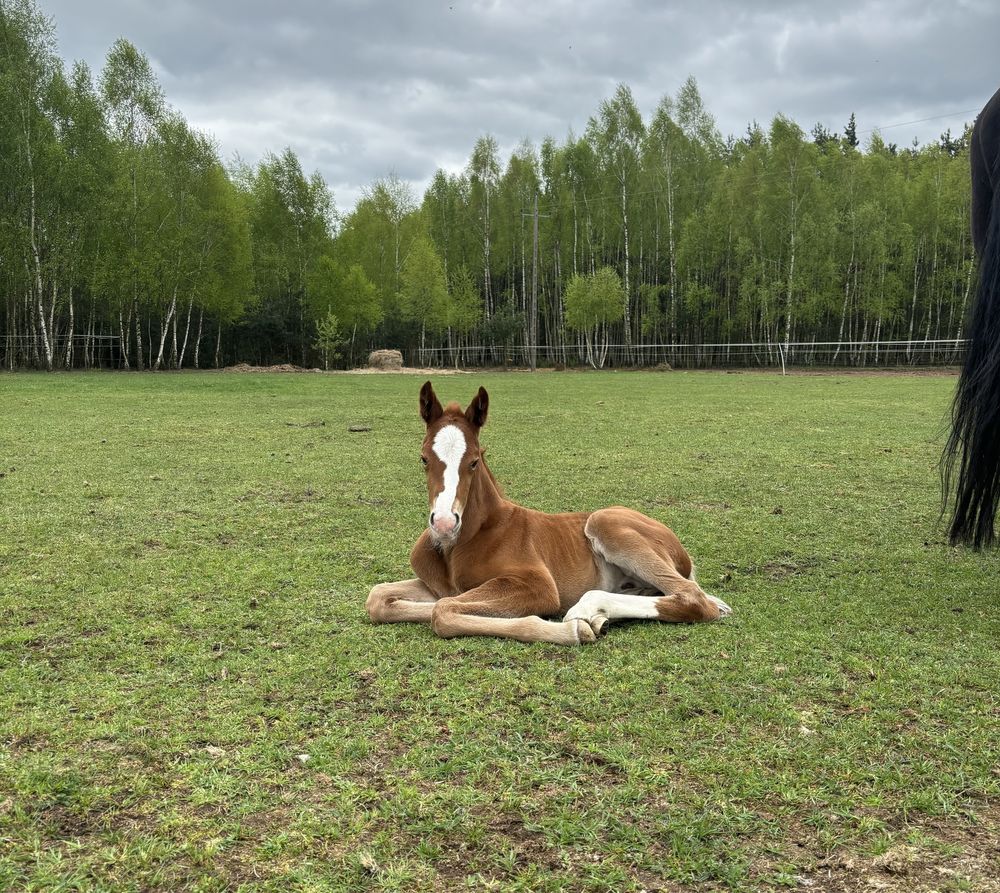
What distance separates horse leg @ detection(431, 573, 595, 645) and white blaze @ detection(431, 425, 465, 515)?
587 millimetres

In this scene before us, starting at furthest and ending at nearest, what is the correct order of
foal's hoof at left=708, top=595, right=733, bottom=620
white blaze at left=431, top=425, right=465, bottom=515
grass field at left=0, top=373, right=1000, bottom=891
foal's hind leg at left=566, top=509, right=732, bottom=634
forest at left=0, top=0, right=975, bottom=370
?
1. forest at left=0, top=0, right=975, bottom=370
2. foal's hoof at left=708, top=595, right=733, bottom=620
3. foal's hind leg at left=566, top=509, right=732, bottom=634
4. white blaze at left=431, top=425, right=465, bottom=515
5. grass field at left=0, top=373, right=1000, bottom=891

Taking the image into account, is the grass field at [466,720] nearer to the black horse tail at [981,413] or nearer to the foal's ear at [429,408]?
the black horse tail at [981,413]

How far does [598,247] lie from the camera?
55594 millimetres

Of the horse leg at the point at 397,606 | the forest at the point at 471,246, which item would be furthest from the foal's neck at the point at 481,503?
the forest at the point at 471,246

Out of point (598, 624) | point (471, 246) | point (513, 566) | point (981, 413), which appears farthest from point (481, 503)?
point (471, 246)

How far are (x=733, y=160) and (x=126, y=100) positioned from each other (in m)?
43.1

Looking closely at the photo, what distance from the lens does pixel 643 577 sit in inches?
170

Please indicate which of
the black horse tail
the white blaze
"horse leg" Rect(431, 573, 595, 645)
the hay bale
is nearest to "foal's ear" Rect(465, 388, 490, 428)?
the white blaze

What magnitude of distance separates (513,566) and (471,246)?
195ft

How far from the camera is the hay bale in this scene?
47.2m

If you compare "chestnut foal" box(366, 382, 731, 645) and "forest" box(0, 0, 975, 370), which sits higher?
"forest" box(0, 0, 975, 370)

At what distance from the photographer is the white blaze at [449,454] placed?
3787mm

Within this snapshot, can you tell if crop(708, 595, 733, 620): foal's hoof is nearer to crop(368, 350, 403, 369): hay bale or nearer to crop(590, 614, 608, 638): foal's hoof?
crop(590, 614, 608, 638): foal's hoof

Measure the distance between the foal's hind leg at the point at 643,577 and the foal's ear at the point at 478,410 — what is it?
100 cm
